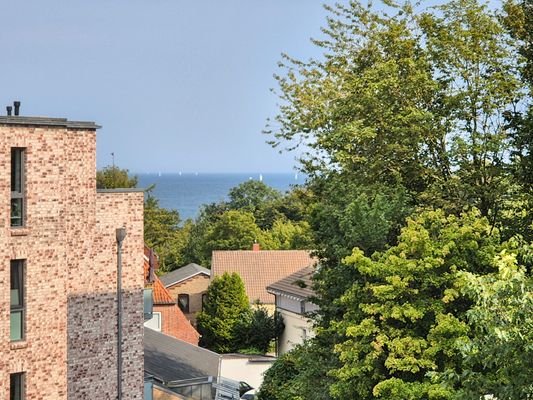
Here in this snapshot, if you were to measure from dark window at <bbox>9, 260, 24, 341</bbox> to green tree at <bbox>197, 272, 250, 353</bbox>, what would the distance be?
31.9m

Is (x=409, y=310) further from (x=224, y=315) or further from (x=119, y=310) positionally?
(x=224, y=315)

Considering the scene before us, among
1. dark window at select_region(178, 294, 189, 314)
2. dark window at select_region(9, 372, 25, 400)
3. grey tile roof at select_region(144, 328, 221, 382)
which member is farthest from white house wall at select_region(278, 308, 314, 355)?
dark window at select_region(9, 372, 25, 400)

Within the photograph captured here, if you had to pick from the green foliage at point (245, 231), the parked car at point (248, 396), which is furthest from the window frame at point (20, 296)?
the green foliage at point (245, 231)

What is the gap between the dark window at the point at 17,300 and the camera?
20156 millimetres

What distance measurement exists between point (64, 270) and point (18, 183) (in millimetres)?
2222

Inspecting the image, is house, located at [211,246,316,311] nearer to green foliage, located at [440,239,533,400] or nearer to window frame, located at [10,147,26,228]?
window frame, located at [10,147,26,228]

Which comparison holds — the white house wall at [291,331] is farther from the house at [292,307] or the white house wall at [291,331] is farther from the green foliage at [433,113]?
the green foliage at [433,113]

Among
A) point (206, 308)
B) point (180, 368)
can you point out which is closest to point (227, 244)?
point (206, 308)

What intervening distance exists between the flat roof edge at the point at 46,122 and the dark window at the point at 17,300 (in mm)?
3050

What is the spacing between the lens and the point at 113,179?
222ft

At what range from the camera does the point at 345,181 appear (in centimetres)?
2578

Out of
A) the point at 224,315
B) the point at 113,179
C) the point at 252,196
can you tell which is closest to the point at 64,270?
the point at 224,315

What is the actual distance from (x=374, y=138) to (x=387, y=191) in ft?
5.84

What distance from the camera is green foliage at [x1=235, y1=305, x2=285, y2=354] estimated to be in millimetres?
49803
